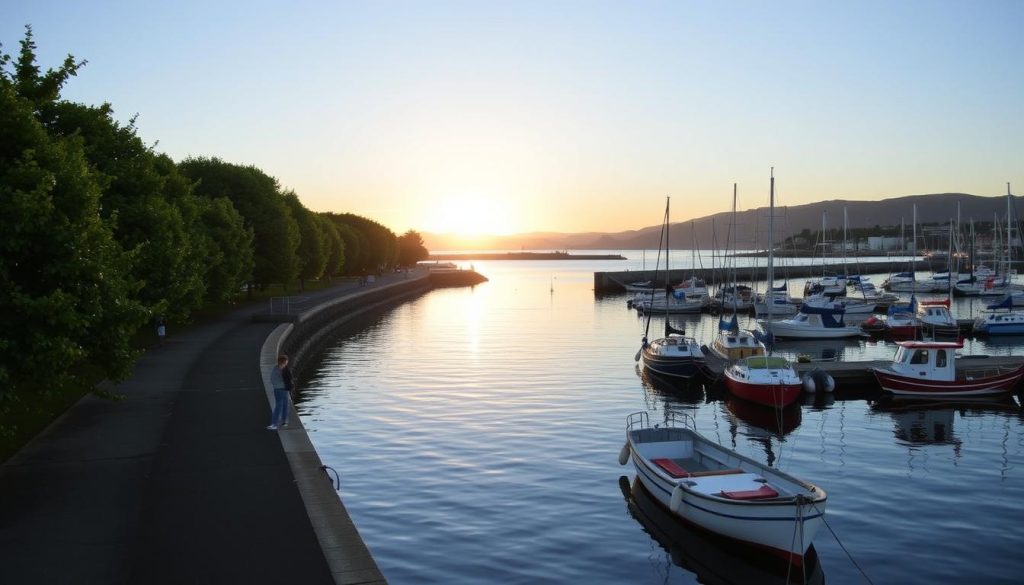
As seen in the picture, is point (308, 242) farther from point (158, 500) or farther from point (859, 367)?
point (158, 500)

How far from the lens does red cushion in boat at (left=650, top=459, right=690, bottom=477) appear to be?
23484mm

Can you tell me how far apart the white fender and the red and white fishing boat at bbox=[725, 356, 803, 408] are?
18.4 meters

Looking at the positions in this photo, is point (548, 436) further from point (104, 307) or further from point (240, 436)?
point (104, 307)

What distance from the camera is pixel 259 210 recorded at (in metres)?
81.1

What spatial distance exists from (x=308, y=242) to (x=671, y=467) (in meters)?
83.5

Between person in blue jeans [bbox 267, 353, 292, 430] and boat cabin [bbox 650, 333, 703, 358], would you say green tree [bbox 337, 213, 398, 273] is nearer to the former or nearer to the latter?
boat cabin [bbox 650, 333, 703, 358]

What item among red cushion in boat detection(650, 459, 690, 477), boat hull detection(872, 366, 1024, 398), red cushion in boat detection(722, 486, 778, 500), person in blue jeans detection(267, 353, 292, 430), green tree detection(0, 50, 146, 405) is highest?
green tree detection(0, 50, 146, 405)

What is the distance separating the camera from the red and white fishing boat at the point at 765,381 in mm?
39562

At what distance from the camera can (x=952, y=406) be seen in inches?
1645

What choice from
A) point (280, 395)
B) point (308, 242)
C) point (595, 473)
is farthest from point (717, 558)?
point (308, 242)

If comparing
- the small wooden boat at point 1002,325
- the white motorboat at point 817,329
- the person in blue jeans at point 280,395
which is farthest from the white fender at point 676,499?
the small wooden boat at point 1002,325

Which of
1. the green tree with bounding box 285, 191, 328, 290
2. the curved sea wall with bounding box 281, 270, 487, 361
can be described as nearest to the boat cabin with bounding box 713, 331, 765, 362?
the curved sea wall with bounding box 281, 270, 487, 361

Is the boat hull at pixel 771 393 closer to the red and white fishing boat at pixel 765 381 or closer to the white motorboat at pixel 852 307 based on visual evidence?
the red and white fishing boat at pixel 765 381

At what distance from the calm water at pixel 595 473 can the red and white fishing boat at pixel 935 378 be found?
1232mm
